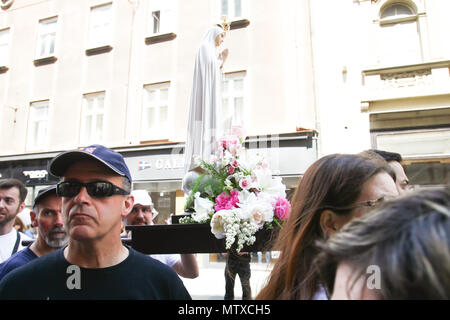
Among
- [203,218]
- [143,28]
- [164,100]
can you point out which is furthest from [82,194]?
[143,28]

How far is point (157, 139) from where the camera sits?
10.5 m

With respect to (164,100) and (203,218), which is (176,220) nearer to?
(203,218)

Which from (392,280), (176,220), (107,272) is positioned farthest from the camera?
(176,220)

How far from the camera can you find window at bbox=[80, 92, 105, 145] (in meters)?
11.3

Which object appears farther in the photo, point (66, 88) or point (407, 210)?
point (66, 88)

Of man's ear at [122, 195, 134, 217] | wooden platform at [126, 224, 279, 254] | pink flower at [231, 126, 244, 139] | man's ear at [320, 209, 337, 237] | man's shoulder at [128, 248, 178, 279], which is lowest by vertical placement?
man's shoulder at [128, 248, 178, 279]

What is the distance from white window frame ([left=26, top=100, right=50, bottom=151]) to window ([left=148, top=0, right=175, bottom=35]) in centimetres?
469

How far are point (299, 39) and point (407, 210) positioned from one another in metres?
9.76

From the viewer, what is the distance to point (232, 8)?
34.2ft

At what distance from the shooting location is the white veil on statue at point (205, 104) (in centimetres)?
294

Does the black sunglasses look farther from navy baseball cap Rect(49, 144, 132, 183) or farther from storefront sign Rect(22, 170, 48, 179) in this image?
storefront sign Rect(22, 170, 48, 179)

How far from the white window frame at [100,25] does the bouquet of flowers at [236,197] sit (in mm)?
10918

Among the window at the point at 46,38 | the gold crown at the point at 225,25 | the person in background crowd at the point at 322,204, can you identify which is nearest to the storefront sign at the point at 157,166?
the window at the point at 46,38

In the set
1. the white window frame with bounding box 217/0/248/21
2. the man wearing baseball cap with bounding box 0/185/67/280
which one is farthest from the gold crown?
the white window frame with bounding box 217/0/248/21
